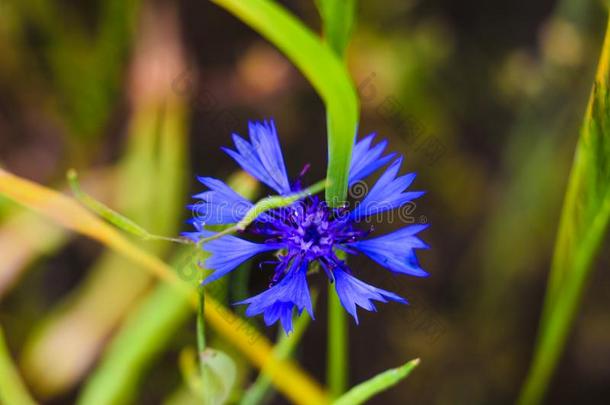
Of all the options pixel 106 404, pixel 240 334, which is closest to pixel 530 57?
pixel 240 334

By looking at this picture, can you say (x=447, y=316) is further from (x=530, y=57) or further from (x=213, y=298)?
(x=213, y=298)

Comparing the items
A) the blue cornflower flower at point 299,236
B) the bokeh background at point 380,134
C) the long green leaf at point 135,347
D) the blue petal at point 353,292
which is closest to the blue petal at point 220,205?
the blue cornflower flower at point 299,236

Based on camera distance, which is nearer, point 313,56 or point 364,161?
point 313,56

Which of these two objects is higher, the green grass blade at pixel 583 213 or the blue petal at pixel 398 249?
the blue petal at pixel 398 249

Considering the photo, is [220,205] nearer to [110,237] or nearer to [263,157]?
[263,157]

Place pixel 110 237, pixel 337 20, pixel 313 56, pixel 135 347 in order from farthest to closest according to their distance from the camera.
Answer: pixel 135 347
pixel 110 237
pixel 337 20
pixel 313 56

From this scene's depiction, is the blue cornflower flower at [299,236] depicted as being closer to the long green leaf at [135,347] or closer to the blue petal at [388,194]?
the blue petal at [388,194]

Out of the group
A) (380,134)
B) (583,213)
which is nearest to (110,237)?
(583,213)
